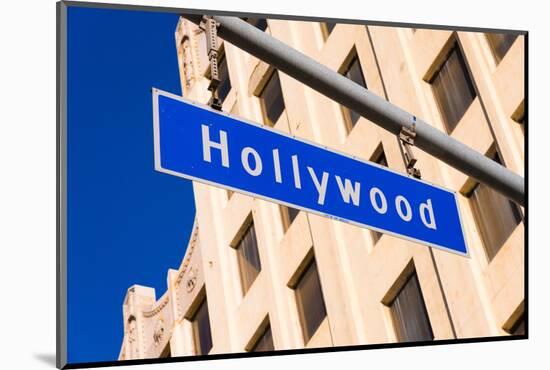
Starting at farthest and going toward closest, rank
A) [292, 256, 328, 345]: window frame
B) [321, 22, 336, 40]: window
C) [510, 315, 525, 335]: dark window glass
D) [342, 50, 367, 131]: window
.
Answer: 1. [321, 22, 336, 40]: window
2. [342, 50, 367, 131]: window
3. [292, 256, 328, 345]: window frame
4. [510, 315, 525, 335]: dark window glass

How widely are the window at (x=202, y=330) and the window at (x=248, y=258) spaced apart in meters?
1.17

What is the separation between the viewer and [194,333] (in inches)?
724

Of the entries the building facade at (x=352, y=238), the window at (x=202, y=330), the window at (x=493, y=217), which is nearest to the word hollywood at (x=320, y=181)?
the building facade at (x=352, y=238)

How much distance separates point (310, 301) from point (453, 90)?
3.48 m

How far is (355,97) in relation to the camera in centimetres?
527

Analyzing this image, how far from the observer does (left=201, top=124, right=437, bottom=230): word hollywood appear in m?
5.38

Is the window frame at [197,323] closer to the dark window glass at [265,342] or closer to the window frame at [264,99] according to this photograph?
the dark window glass at [265,342]

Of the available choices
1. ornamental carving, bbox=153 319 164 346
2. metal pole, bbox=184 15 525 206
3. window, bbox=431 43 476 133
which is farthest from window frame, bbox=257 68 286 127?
metal pole, bbox=184 15 525 206

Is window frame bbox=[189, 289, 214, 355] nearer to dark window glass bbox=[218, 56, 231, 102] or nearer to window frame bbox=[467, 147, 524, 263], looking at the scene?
dark window glass bbox=[218, 56, 231, 102]

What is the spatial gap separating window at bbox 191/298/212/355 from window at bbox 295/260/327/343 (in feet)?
7.43

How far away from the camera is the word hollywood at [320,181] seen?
5.38m

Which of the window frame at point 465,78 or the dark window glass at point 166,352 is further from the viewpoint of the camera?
the dark window glass at point 166,352

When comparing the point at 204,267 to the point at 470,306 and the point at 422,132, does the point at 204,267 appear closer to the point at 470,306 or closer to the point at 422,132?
the point at 470,306

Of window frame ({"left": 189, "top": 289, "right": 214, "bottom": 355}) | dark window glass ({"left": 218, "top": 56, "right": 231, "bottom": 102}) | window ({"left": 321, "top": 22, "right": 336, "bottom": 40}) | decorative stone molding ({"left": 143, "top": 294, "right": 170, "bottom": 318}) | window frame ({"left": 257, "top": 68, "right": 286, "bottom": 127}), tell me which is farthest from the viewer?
decorative stone molding ({"left": 143, "top": 294, "right": 170, "bottom": 318})
